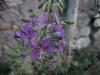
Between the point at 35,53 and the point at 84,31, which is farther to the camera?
the point at 84,31

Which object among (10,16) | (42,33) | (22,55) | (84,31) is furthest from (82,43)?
(42,33)

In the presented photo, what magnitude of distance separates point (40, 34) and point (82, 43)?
8.71ft

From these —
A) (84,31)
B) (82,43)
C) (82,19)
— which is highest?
(82,19)

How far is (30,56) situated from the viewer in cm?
139

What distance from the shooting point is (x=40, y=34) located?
1306 millimetres

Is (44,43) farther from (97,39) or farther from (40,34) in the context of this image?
(97,39)

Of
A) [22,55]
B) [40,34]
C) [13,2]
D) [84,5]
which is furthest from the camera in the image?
[84,5]

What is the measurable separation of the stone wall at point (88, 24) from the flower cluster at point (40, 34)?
249cm

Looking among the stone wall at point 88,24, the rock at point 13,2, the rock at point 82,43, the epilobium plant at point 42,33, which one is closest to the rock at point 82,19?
the stone wall at point 88,24

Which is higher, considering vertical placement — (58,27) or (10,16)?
(58,27)

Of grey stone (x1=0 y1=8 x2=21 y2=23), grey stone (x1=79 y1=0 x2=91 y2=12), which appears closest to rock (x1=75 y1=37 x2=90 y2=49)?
grey stone (x1=79 y1=0 x2=91 y2=12)

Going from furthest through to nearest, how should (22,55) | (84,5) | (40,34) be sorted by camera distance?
1. (84,5)
2. (22,55)
3. (40,34)

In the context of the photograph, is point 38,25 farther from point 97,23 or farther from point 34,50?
point 97,23

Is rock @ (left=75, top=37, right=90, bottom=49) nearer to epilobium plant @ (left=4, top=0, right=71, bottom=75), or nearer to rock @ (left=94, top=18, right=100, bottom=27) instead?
rock @ (left=94, top=18, right=100, bottom=27)
